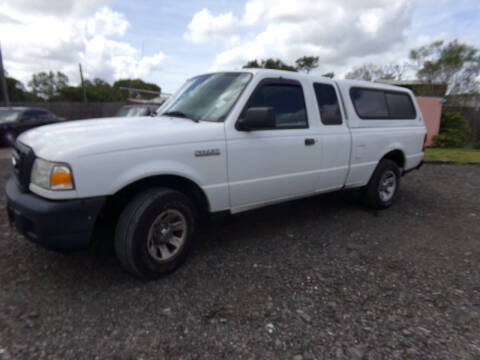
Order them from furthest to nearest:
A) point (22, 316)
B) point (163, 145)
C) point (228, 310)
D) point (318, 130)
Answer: point (318, 130) → point (163, 145) → point (228, 310) → point (22, 316)

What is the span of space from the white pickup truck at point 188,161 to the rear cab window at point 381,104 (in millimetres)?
34

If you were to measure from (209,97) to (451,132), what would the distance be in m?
14.6

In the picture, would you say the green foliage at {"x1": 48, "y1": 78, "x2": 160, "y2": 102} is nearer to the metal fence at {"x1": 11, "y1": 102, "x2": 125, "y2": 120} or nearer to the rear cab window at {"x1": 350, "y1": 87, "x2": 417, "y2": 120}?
Result: the metal fence at {"x1": 11, "y1": 102, "x2": 125, "y2": 120}

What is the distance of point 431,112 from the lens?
14.0m

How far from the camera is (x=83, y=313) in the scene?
2.32 metres

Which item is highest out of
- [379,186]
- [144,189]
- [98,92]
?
[98,92]

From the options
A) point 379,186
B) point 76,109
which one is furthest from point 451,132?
point 76,109

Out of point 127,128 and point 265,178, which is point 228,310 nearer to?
point 265,178

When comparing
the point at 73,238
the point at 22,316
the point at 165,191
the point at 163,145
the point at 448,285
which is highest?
the point at 163,145

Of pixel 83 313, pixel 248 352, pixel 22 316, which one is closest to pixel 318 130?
pixel 248 352

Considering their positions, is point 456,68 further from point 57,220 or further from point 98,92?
point 98,92

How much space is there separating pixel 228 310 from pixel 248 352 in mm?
440

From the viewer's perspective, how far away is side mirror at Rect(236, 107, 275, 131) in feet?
9.37

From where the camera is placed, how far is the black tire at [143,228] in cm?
251
